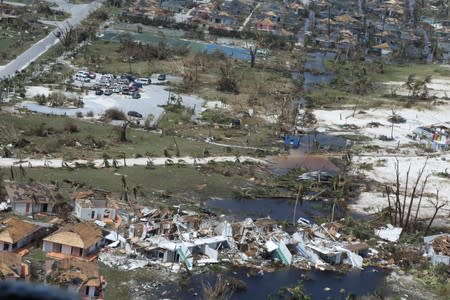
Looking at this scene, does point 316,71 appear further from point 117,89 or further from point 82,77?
point 82,77

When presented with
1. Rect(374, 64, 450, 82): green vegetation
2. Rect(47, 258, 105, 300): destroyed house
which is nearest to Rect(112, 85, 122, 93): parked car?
Rect(374, 64, 450, 82): green vegetation

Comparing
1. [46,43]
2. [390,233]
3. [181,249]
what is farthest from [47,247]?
[46,43]

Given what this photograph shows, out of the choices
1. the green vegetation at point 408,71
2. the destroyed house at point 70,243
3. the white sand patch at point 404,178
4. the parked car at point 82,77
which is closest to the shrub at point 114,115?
the parked car at point 82,77

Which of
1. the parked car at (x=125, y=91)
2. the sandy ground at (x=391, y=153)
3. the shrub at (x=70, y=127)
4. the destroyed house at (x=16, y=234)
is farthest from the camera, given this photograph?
the parked car at (x=125, y=91)

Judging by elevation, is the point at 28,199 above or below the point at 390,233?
above

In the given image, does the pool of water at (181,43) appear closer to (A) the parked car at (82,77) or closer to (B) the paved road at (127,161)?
(A) the parked car at (82,77)

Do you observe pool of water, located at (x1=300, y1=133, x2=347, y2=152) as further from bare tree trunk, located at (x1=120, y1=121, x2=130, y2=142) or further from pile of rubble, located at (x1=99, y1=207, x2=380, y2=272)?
pile of rubble, located at (x1=99, y1=207, x2=380, y2=272)
